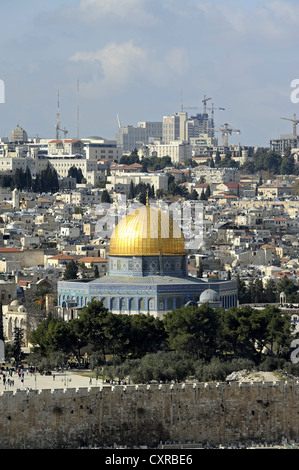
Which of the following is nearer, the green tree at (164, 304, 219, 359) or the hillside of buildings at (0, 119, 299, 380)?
the green tree at (164, 304, 219, 359)

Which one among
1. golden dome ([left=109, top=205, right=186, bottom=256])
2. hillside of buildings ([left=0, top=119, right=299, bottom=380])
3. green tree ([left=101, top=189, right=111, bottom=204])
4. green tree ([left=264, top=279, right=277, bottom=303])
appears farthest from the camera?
green tree ([left=101, top=189, right=111, bottom=204])

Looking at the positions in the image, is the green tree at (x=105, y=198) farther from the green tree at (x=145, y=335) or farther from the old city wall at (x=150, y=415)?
the old city wall at (x=150, y=415)

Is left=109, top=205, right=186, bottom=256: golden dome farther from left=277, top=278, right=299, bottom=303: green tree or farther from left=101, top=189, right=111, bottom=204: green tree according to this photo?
left=101, top=189, right=111, bottom=204: green tree

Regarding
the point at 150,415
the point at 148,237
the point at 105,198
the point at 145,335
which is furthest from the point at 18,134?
the point at 150,415

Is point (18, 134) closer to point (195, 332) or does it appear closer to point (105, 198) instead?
point (105, 198)

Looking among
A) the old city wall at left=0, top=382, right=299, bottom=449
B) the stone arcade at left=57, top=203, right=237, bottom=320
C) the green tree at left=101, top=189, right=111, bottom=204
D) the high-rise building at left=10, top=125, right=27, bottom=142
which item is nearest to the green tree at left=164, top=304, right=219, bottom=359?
the stone arcade at left=57, top=203, right=237, bottom=320
